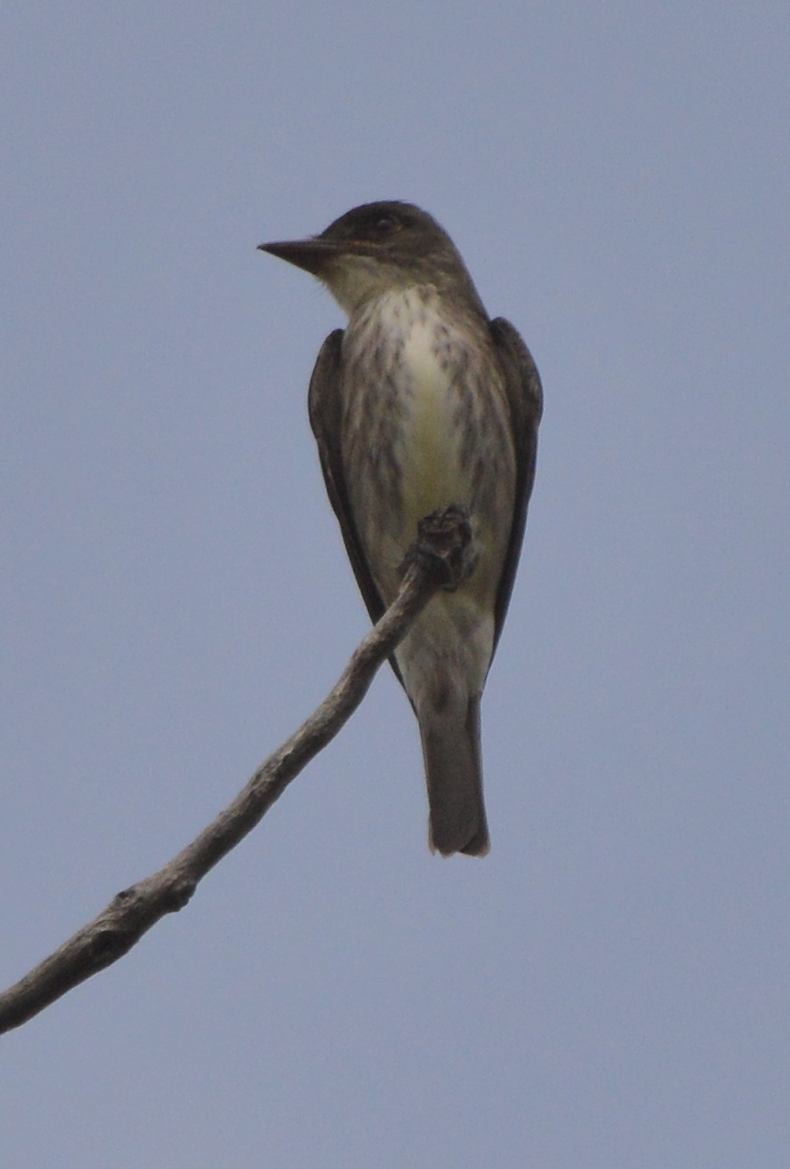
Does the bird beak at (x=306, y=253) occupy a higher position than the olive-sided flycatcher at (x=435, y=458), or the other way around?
the bird beak at (x=306, y=253)

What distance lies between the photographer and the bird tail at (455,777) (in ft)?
24.4

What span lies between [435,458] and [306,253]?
5.10 ft

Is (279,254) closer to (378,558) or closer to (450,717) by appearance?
(378,558)

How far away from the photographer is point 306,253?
8.47m

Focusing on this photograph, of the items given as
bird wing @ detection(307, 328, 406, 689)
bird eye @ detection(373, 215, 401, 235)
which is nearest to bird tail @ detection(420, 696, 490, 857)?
bird wing @ detection(307, 328, 406, 689)

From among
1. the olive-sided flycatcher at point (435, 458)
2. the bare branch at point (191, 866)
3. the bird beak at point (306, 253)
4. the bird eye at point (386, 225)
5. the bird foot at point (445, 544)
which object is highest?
the bird eye at point (386, 225)

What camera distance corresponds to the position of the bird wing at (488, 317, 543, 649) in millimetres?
7922

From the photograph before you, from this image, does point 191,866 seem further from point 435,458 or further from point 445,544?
point 435,458

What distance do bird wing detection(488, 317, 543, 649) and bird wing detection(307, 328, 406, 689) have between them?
1.98 ft

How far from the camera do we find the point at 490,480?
755cm

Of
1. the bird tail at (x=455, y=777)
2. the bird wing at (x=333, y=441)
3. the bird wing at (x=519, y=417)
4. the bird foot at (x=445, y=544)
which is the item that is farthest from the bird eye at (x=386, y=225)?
the bird foot at (x=445, y=544)

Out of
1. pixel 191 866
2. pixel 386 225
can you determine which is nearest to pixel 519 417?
pixel 386 225

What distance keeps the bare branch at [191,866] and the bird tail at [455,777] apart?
2258 millimetres

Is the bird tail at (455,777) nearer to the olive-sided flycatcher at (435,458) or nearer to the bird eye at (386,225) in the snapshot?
the olive-sided flycatcher at (435,458)
